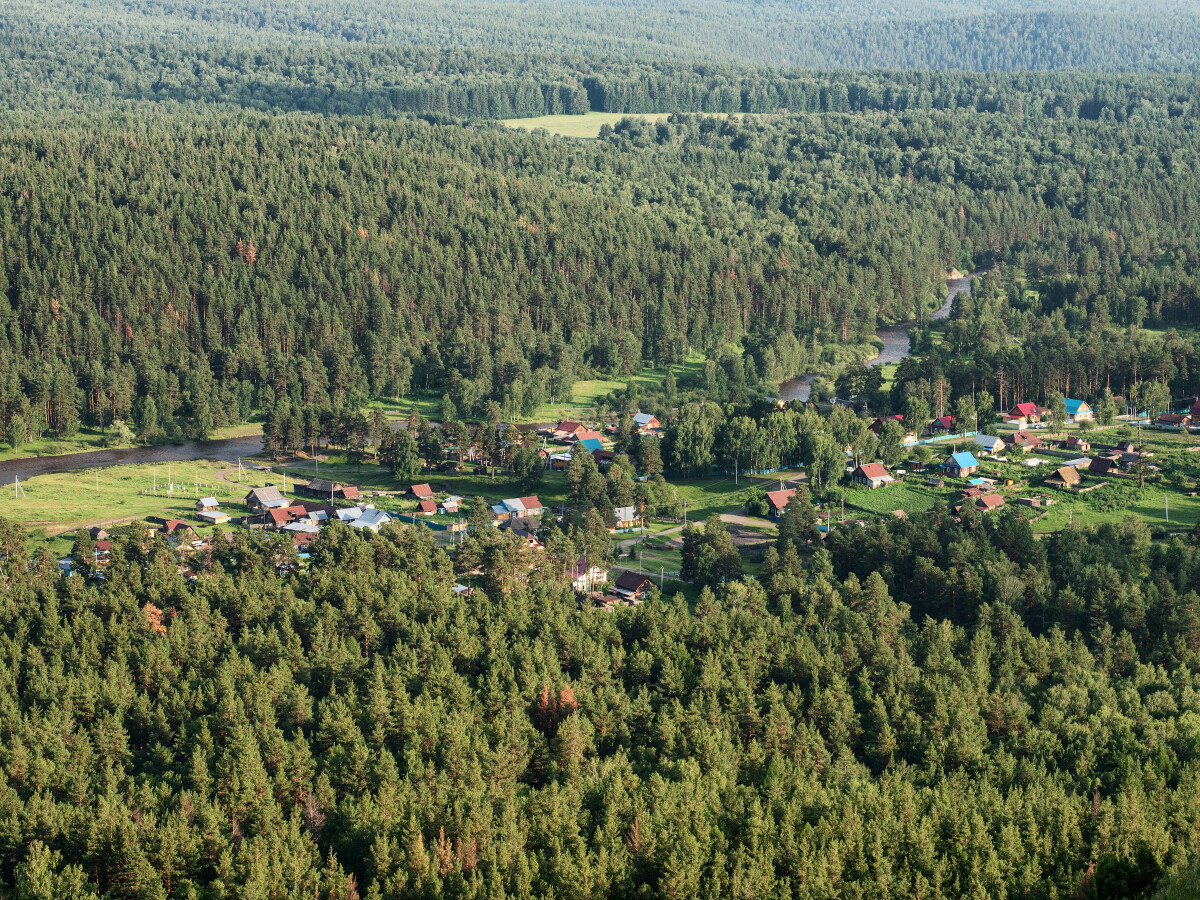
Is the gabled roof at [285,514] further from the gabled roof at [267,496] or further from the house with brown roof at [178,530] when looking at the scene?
the house with brown roof at [178,530]

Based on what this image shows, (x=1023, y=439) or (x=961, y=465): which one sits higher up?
(x=961, y=465)

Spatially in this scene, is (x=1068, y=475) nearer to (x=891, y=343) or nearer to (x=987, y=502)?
(x=987, y=502)

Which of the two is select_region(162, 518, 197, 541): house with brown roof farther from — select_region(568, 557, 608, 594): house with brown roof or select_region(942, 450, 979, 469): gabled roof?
select_region(942, 450, 979, 469): gabled roof

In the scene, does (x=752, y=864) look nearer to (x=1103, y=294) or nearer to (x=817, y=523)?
(x=817, y=523)

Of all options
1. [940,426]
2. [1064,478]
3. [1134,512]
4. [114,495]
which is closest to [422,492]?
[114,495]

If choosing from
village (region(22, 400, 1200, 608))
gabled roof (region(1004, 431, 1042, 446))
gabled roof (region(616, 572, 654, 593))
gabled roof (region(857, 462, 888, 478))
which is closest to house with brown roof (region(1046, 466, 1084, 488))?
village (region(22, 400, 1200, 608))

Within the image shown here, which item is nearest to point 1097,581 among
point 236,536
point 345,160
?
point 236,536
